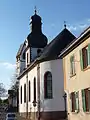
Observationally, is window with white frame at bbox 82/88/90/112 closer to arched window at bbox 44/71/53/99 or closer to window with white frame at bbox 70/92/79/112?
window with white frame at bbox 70/92/79/112

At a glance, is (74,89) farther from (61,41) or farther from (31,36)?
(31,36)

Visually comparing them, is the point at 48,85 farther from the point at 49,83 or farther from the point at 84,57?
the point at 84,57

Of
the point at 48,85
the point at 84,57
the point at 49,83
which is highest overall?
the point at 84,57

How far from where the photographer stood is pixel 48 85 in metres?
39.8

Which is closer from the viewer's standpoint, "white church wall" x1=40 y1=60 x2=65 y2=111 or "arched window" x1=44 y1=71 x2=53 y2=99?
"white church wall" x1=40 y1=60 x2=65 y2=111

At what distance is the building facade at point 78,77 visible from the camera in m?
20.6

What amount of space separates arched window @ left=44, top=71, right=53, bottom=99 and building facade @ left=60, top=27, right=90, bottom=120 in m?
13.3

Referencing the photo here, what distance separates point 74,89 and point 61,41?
1914 cm

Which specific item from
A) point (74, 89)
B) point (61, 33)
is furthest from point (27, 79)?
point (74, 89)

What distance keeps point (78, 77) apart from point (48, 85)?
17612 millimetres

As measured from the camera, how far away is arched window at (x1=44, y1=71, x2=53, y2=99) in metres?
39.3

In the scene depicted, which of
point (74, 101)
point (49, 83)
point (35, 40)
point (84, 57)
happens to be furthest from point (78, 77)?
point (35, 40)

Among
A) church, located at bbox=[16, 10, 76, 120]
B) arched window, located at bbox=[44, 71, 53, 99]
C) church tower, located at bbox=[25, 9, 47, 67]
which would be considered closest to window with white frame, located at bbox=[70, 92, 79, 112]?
church, located at bbox=[16, 10, 76, 120]

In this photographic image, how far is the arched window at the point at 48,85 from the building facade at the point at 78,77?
13.3 m
